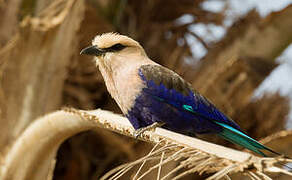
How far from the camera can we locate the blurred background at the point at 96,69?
366 centimetres

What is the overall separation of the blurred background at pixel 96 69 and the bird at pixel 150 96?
1356 millimetres

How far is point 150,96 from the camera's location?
2332 mm

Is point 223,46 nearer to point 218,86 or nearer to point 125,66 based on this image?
point 218,86

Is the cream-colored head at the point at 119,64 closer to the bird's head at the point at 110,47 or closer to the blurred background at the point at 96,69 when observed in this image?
the bird's head at the point at 110,47

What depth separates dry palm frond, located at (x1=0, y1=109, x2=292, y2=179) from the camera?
1.21 metres

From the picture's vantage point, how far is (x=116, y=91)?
2314 millimetres

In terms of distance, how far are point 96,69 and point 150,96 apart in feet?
7.26

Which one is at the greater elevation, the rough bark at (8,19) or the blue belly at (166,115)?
the rough bark at (8,19)

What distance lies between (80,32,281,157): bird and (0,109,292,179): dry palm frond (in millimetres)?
114

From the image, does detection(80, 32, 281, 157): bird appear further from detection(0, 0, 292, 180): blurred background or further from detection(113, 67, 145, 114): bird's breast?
detection(0, 0, 292, 180): blurred background

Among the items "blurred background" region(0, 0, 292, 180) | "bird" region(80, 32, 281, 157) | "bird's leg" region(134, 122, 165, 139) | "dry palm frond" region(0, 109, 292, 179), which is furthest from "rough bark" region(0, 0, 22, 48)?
"bird's leg" region(134, 122, 165, 139)

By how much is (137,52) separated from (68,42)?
140cm

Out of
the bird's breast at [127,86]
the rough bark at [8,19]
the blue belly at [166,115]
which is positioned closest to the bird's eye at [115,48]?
the bird's breast at [127,86]

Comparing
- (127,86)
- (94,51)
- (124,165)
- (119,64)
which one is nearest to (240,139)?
(127,86)
